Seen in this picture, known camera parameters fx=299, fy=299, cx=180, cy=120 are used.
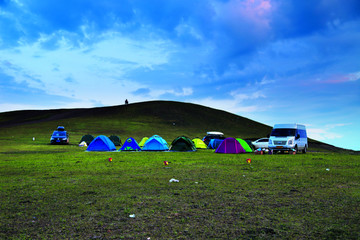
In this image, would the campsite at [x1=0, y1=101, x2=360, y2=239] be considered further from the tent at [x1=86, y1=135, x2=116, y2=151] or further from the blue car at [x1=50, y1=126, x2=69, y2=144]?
the blue car at [x1=50, y1=126, x2=69, y2=144]

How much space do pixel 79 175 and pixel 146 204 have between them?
7102 millimetres

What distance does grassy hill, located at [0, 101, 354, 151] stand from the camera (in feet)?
279

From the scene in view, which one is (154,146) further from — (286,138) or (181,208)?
(181,208)

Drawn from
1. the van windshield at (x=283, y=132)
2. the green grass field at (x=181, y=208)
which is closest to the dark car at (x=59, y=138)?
the van windshield at (x=283, y=132)

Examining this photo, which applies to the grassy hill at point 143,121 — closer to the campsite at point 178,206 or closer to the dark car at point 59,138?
the dark car at point 59,138

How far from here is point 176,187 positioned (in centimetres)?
1087

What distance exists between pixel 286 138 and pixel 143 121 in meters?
76.1

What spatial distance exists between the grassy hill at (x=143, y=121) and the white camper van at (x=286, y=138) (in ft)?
161

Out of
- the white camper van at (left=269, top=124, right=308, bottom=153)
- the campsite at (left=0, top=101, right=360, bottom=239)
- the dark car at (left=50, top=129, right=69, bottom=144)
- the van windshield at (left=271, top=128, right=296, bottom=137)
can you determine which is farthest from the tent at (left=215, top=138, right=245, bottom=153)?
the dark car at (left=50, top=129, right=69, bottom=144)

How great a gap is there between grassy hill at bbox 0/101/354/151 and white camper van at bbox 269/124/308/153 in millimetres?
49060

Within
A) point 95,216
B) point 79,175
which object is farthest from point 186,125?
point 95,216

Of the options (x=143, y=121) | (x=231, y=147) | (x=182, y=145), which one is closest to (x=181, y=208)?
(x=231, y=147)

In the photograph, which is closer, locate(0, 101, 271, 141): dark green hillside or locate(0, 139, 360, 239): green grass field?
locate(0, 139, 360, 239): green grass field

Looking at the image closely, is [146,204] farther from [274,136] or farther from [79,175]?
[274,136]
